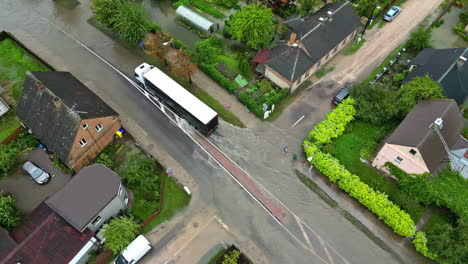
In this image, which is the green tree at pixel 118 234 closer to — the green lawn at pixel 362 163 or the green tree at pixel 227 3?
the green lawn at pixel 362 163

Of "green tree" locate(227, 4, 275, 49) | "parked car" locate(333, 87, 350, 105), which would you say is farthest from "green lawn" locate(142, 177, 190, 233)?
"parked car" locate(333, 87, 350, 105)

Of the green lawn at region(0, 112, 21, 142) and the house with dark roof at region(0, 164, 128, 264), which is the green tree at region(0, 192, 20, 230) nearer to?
the house with dark roof at region(0, 164, 128, 264)

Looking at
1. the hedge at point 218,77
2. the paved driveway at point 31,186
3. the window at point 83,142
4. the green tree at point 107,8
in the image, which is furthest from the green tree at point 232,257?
the green tree at point 107,8

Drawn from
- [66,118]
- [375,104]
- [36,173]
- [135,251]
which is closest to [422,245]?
[375,104]

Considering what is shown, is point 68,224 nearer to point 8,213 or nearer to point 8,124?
point 8,213

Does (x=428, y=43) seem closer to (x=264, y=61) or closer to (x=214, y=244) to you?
Answer: (x=264, y=61)
